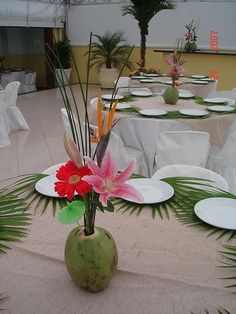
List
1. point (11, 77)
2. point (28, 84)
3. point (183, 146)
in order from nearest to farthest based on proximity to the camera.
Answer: point (183, 146)
point (11, 77)
point (28, 84)

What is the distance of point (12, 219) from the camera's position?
4.33 ft

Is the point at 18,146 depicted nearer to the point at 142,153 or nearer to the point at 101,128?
the point at 142,153

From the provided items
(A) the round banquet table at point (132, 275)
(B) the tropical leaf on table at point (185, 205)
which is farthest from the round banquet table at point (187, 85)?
(A) the round banquet table at point (132, 275)

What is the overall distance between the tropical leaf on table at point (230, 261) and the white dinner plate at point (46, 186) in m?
0.70

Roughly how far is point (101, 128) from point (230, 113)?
8.36 ft

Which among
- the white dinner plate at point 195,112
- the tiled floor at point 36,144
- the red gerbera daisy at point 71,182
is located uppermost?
the red gerbera daisy at point 71,182

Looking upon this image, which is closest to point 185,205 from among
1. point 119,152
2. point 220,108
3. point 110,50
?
point 119,152

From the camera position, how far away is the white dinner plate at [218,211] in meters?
1.28

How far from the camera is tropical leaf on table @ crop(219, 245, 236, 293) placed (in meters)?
1.00

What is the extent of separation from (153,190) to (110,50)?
320 inches

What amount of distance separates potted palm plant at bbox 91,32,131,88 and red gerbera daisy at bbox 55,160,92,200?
336 inches

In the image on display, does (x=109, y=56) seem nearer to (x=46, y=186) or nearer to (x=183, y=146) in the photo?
(x=183, y=146)

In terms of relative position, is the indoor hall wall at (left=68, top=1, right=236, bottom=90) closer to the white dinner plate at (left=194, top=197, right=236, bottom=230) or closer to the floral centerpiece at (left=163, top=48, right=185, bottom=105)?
the floral centerpiece at (left=163, top=48, right=185, bottom=105)

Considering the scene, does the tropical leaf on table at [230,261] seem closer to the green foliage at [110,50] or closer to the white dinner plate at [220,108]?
the white dinner plate at [220,108]
